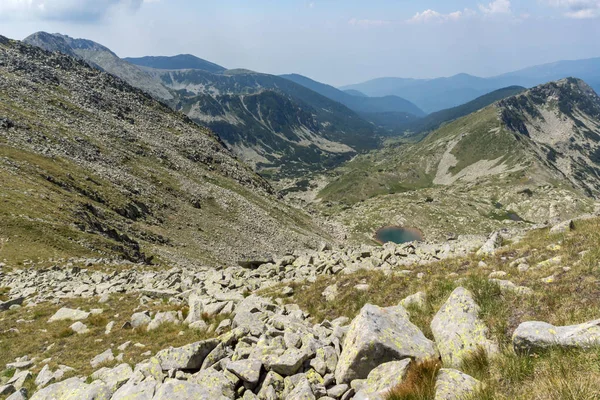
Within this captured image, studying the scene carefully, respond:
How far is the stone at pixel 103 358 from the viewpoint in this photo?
1487 centimetres

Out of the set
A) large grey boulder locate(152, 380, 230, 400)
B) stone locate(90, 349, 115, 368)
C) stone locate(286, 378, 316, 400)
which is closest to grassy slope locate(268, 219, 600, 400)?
stone locate(286, 378, 316, 400)

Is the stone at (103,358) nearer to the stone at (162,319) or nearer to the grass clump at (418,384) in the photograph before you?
the stone at (162,319)

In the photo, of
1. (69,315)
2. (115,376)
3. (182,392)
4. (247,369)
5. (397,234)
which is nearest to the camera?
(182,392)

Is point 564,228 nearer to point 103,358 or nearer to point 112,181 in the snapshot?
point 103,358

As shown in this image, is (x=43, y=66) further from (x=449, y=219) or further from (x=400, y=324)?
(x=449, y=219)

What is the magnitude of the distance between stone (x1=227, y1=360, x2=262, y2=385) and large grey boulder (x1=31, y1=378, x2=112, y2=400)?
13.9 ft

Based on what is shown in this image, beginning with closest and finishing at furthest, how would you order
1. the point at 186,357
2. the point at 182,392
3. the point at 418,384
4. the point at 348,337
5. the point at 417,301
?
the point at 418,384 → the point at 182,392 → the point at 348,337 → the point at 186,357 → the point at 417,301

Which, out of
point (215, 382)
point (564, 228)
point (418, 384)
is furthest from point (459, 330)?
point (564, 228)

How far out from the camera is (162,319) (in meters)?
18.7

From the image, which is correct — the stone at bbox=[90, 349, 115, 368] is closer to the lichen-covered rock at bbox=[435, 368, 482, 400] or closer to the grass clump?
the grass clump

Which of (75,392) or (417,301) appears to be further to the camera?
(417,301)

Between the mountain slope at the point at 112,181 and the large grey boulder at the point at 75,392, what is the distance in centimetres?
3085

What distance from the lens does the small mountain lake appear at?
15675 cm

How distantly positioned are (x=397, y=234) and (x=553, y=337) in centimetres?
16328
